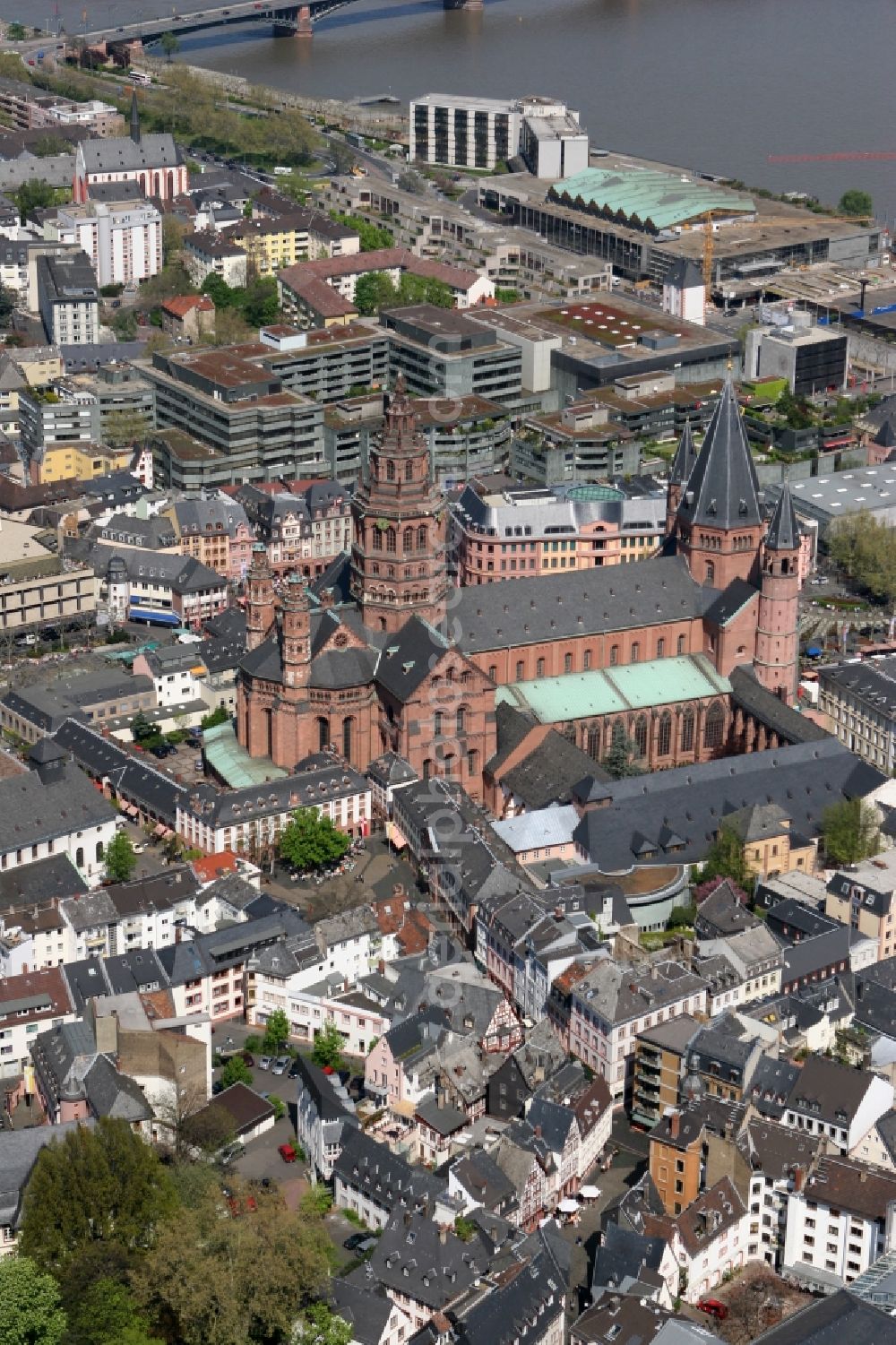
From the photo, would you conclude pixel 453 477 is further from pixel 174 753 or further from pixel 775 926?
pixel 775 926

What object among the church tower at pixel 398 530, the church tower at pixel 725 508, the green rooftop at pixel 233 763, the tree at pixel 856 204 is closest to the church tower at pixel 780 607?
the church tower at pixel 725 508

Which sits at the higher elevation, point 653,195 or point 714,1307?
point 714,1307

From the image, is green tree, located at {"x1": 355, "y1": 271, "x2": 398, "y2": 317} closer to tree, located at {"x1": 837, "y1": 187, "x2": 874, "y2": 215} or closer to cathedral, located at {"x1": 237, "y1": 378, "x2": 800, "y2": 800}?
tree, located at {"x1": 837, "y1": 187, "x2": 874, "y2": 215}

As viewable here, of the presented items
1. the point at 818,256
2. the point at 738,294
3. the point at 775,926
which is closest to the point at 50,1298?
the point at 775,926

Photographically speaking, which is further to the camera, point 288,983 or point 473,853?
point 473,853

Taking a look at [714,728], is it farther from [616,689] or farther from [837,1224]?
[837,1224]

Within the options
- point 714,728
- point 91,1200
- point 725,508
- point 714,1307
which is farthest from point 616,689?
point 91,1200
